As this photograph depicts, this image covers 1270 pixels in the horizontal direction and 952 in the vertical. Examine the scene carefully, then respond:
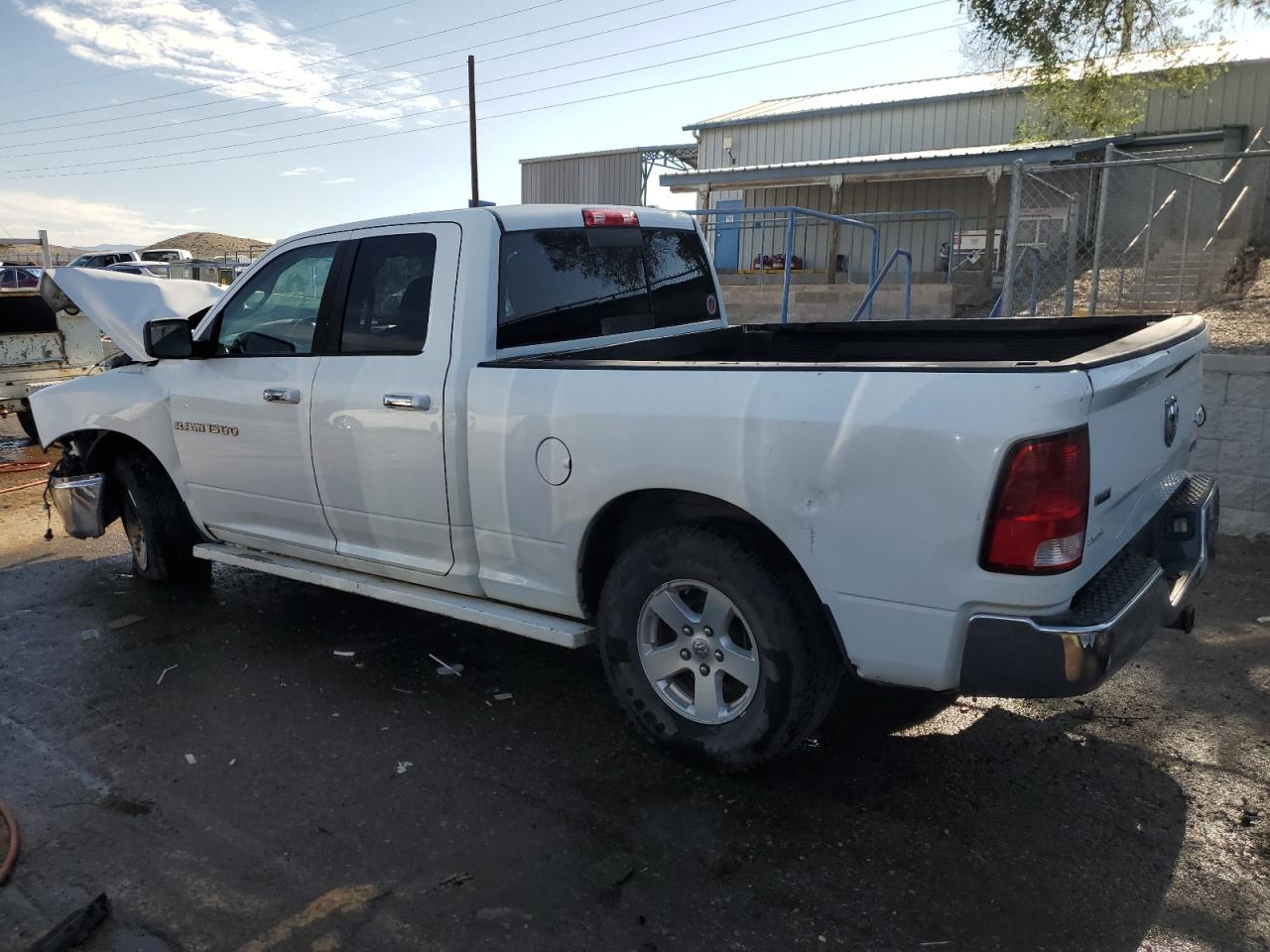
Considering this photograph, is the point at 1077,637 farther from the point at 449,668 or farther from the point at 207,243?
the point at 207,243

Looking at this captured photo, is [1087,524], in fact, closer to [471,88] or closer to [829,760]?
[829,760]

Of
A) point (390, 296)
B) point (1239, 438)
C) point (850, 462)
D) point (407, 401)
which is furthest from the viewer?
point (1239, 438)

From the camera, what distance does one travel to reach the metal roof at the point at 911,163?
16.8 meters

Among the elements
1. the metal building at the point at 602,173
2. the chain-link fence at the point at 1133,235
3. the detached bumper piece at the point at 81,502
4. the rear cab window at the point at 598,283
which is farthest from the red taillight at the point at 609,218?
the metal building at the point at 602,173

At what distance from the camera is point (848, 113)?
2334 centimetres

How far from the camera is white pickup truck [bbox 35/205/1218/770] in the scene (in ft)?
8.75

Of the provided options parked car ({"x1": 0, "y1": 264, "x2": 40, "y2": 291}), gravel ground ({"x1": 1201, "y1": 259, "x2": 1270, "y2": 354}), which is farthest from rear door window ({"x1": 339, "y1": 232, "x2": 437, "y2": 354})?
parked car ({"x1": 0, "y1": 264, "x2": 40, "y2": 291})

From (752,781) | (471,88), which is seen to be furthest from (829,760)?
(471,88)

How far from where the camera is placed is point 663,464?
10.5 feet

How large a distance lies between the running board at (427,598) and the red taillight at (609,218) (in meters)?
1.78

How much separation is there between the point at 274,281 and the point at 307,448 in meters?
0.90

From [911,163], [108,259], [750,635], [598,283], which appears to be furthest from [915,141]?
[108,259]

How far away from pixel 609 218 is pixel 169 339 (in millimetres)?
2240

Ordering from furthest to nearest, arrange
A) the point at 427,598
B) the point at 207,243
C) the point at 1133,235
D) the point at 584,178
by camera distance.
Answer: the point at 207,243 < the point at 584,178 < the point at 1133,235 < the point at 427,598
